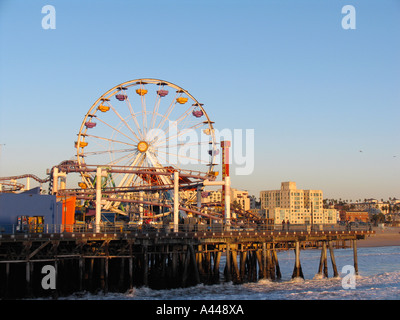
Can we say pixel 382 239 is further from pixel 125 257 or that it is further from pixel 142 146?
pixel 125 257

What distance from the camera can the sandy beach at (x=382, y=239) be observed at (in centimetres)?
14984

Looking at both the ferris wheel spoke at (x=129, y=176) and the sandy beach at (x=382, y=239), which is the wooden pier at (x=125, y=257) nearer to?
the ferris wheel spoke at (x=129, y=176)

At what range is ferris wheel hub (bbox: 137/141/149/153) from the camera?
69.3 meters

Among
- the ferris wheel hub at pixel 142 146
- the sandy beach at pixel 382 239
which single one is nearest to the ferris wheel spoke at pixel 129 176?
the ferris wheel hub at pixel 142 146

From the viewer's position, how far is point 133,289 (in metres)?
45.1

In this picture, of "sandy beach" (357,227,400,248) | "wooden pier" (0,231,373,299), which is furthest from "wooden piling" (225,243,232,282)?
"sandy beach" (357,227,400,248)

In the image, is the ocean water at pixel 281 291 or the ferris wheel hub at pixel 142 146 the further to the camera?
the ferris wheel hub at pixel 142 146

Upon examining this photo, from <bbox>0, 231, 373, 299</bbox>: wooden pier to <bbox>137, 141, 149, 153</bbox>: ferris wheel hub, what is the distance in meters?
15.1

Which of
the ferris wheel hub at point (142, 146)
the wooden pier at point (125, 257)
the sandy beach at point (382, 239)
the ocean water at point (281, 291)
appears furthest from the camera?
the sandy beach at point (382, 239)

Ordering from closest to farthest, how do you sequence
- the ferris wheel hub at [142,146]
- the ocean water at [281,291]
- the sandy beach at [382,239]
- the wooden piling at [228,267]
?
the ocean water at [281,291], the wooden piling at [228,267], the ferris wheel hub at [142,146], the sandy beach at [382,239]

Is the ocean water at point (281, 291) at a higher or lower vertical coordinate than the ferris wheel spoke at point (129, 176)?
lower

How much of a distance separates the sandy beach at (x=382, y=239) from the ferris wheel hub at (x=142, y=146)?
9143 centimetres
